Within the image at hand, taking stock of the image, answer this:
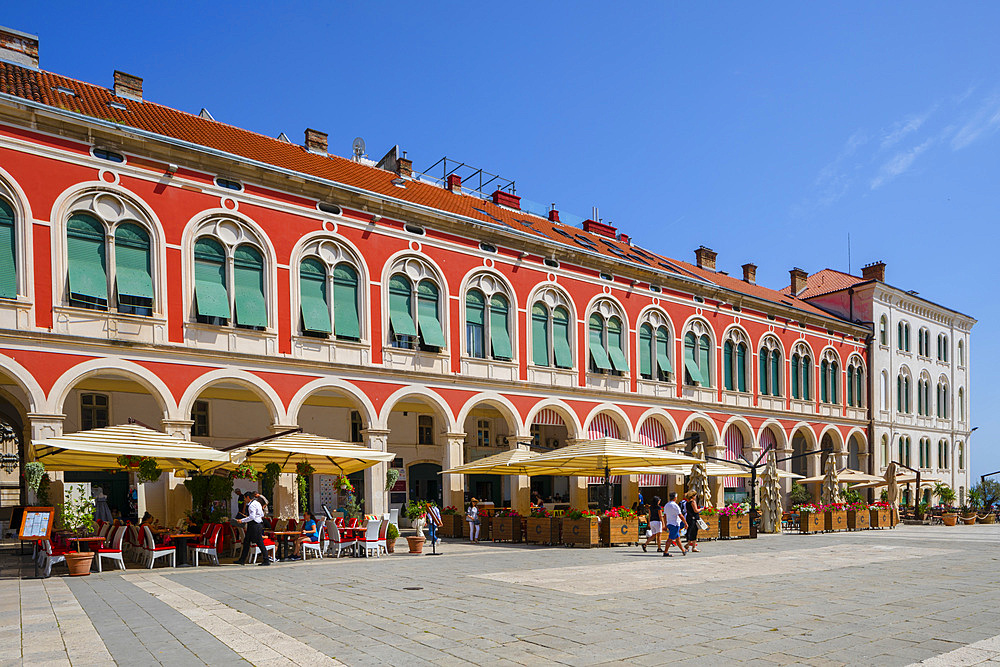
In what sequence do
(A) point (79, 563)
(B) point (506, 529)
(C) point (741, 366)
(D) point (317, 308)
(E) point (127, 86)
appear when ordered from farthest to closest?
(C) point (741, 366), (E) point (127, 86), (D) point (317, 308), (B) point (506, 529), (A) point (79, 563)

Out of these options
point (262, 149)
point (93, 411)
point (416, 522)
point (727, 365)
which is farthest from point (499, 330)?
point (727, 365)

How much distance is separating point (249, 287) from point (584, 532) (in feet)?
34.8

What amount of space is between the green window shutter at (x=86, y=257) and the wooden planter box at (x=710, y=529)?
638 inches

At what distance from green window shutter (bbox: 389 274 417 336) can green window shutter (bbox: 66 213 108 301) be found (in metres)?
7.95

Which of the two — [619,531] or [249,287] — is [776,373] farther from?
[249,287]

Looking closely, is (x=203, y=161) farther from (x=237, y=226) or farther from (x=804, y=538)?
(x=804, y=538)

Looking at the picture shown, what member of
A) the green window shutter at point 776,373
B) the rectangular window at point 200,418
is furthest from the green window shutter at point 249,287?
the green window shutter at point 776,373

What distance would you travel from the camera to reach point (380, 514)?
22984 mm

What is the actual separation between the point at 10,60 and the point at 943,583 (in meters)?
25.8

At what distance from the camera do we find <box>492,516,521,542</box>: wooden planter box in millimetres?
21562

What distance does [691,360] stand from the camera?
109 feet

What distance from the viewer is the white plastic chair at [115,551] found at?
14.8 m

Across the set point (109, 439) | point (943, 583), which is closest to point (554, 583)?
point (943, 583)

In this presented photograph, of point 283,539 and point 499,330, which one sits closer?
point 283,539
